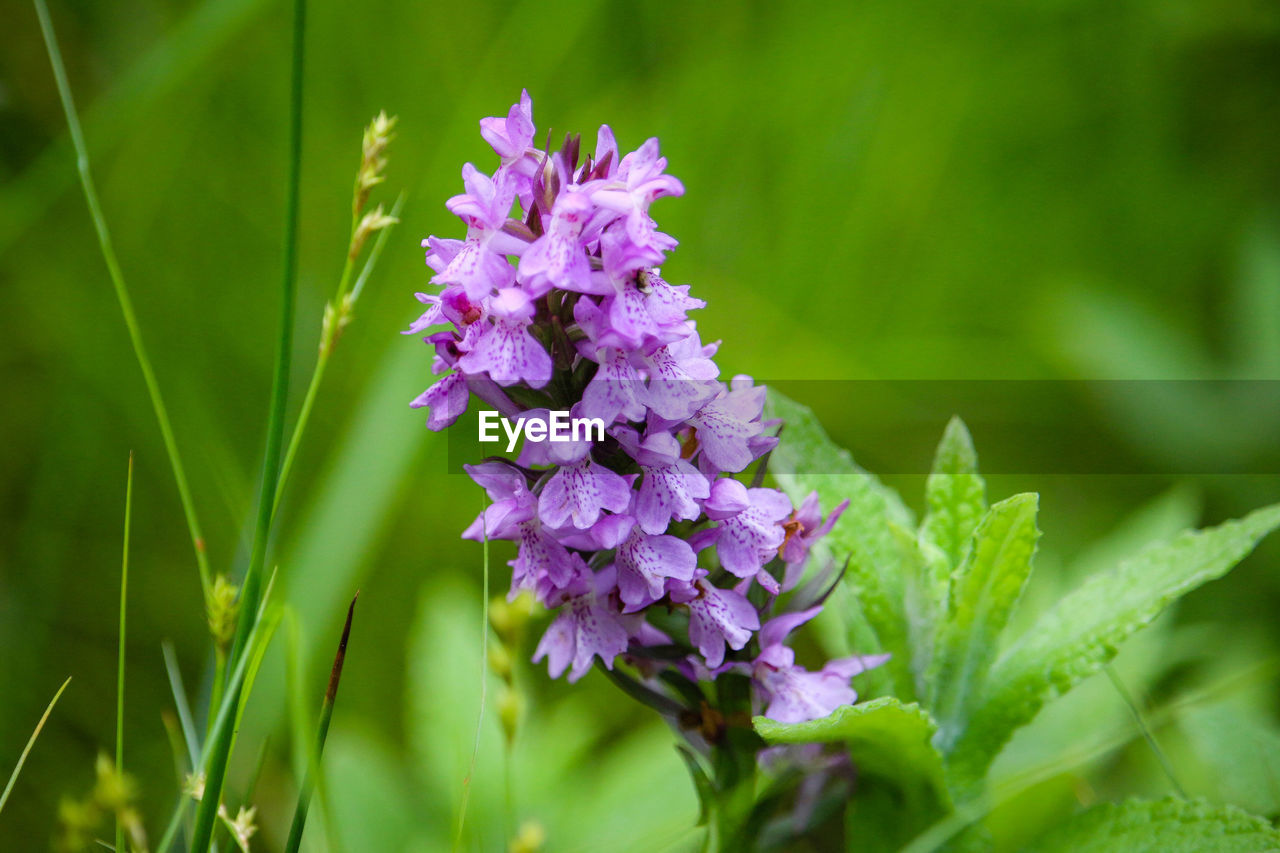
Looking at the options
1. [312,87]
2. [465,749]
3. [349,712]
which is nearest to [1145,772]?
[465,749]

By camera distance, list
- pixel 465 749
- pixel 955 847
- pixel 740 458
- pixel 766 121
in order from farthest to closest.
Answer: pixel 766 121, pixel 465 749, pixel 955 847, pixel 740 458

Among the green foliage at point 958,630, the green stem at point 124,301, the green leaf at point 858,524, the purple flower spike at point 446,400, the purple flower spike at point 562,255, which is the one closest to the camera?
the purple flower spike at point 562,255

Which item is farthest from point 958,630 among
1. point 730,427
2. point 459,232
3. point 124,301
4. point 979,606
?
point 459,232

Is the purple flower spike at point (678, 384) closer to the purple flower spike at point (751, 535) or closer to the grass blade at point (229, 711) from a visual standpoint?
the purple flower spike at point (751, 535)

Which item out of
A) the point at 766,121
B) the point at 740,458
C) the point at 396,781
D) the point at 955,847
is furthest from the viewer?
the point at 766,121

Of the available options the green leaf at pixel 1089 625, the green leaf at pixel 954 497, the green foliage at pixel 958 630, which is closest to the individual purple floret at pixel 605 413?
the green foliage at pixel 958 630

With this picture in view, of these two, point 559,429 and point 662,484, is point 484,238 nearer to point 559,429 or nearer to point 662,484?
point 559,429

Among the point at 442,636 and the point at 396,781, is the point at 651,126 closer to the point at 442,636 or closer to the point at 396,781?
the point at 442,636
